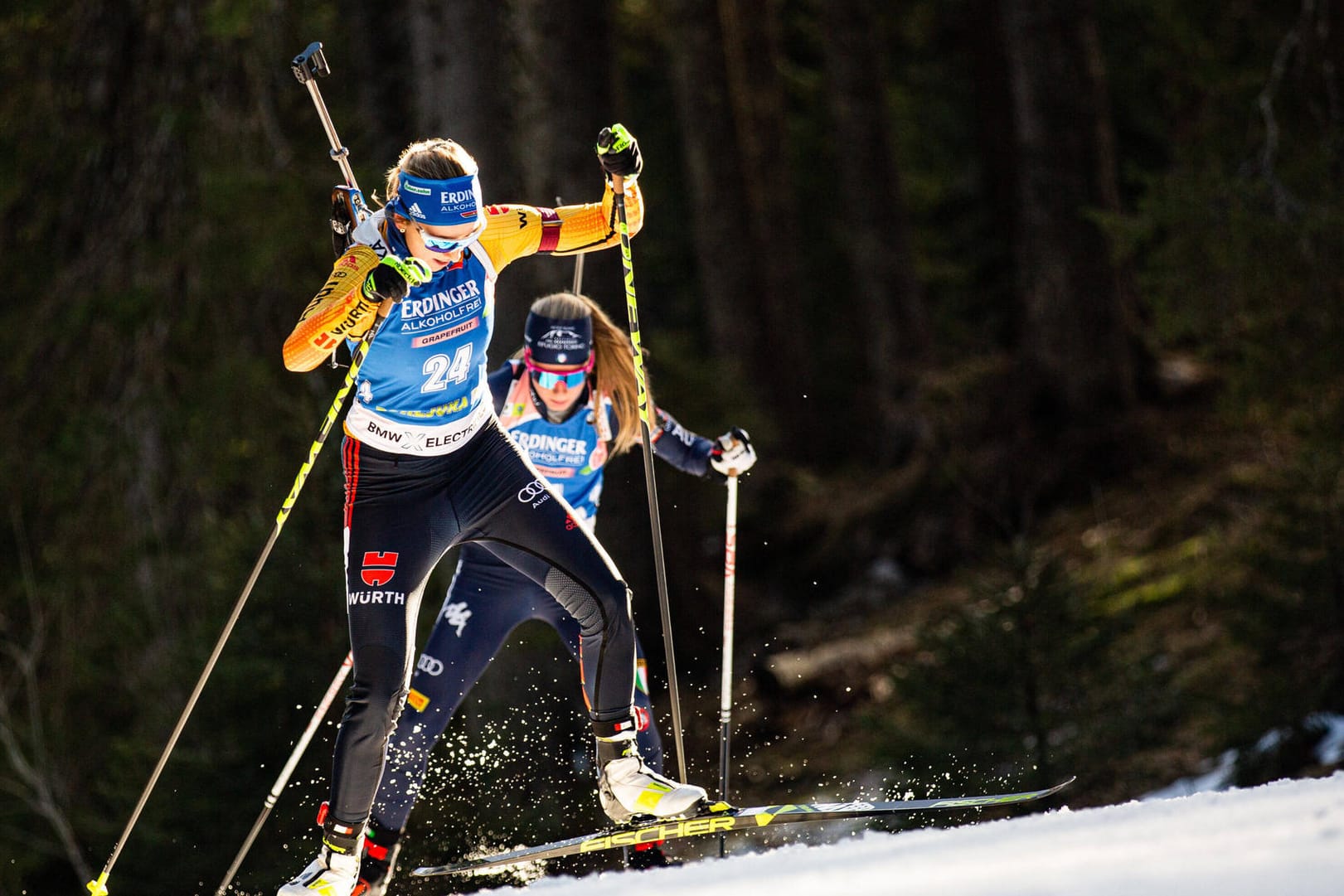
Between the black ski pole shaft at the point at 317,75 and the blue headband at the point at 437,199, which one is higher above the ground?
the black ski pole shaft at the point at 317,75

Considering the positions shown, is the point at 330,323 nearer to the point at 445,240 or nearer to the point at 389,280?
the point at 389,280

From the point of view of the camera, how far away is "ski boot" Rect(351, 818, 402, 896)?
5.40 meters

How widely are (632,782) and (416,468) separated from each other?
136 cm

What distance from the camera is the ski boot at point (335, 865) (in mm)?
4855

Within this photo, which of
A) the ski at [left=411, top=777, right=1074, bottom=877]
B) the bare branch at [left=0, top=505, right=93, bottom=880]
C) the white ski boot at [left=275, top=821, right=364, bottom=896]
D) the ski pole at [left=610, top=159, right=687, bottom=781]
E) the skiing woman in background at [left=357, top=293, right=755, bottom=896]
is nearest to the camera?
→ the white ski boot at [left=275, top=821, right=364, bottom=896]

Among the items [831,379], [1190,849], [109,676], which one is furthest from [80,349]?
[831,379]

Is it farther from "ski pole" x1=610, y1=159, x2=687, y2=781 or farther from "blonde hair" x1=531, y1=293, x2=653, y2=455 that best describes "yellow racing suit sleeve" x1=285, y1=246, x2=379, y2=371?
"blonde hair" x1=531, y1=293, x2=653, y2=455

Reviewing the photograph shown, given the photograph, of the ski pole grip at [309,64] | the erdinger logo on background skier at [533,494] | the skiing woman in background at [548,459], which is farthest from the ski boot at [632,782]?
the ski pole grip at [309,64]

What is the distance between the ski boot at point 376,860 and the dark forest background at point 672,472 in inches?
52.0

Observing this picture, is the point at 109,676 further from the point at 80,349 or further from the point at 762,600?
the point at 762,600

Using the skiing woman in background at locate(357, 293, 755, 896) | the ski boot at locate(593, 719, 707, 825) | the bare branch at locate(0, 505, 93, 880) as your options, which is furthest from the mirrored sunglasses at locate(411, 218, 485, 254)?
the bare branch at locate(0, 505, 93, 880)

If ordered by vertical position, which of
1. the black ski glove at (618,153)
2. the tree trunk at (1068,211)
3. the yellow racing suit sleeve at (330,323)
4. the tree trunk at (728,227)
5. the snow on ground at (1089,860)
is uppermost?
the tree trunk at (728,227)

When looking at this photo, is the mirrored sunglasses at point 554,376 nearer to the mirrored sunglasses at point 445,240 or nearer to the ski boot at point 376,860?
the mirrored sunglasses at point 445,240

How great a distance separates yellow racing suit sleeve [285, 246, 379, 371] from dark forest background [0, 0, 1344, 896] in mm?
3143
